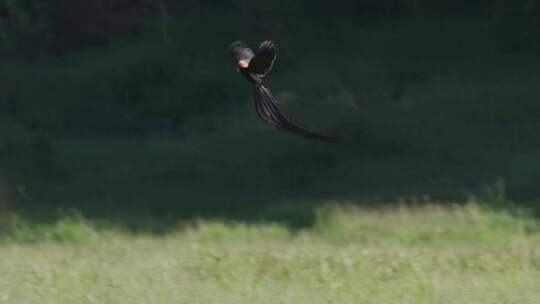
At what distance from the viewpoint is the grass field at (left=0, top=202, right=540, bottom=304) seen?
6.20 metres

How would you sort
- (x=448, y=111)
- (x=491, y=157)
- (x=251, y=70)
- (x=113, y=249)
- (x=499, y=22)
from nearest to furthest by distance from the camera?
1. (x=251, y=70)
2. (x=113, y=249)
3. (x=491, y=157)
4. (x=448, y=111)
5. (x=499, y=22)

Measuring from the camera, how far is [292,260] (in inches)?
275

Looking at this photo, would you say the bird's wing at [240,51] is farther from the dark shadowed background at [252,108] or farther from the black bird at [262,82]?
the dark shadowed background at [252,108]

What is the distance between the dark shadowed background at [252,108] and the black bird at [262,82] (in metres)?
6.71

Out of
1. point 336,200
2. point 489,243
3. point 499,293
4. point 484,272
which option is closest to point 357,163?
point 336,200

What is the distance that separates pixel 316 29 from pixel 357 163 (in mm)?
2783

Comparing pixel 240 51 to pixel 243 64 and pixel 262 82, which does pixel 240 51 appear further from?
pixel 262 82

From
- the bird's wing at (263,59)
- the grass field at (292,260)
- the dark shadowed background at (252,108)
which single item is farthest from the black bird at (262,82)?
the dark shadowed background at (252,108)

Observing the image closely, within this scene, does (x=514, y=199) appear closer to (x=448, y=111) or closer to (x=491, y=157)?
(x=491, y=157)

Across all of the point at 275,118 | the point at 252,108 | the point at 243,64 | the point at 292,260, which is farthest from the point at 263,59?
the point at 252,108

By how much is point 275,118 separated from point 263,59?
0.73 ft

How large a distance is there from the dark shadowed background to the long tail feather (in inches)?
272

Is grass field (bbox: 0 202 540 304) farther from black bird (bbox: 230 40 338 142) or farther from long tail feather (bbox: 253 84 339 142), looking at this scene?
long tail feather (bbox: 253 84 339 142)

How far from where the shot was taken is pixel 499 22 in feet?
42.7
